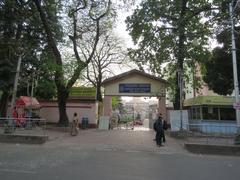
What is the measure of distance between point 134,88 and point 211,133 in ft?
51.7

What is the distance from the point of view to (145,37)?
2512 centimetres

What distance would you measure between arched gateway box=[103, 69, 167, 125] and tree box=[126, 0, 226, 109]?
4.70 m

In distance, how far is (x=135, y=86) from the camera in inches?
1220

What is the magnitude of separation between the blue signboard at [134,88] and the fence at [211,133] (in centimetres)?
1410

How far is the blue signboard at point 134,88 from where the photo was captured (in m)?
30.9

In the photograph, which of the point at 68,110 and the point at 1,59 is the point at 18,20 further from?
the point at 68,110

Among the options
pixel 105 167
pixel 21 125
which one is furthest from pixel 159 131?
pixel 21 125

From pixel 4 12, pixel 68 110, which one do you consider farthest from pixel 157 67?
pixel 4 12

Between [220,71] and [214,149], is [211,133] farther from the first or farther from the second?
[220,71]

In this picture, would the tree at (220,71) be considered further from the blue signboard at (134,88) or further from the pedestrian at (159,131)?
the pedestrian at (159,131)

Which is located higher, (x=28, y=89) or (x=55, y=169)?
(x=28, y=89)

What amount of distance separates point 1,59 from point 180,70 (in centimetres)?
1551

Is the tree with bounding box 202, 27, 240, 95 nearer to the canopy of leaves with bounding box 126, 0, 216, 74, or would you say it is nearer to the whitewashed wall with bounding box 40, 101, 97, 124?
the canopy of leaves with bounding box 126, 0, 216, 74

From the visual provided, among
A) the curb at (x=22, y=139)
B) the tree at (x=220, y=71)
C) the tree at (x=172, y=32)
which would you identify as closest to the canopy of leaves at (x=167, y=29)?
the tree at (x=172, y=32)
